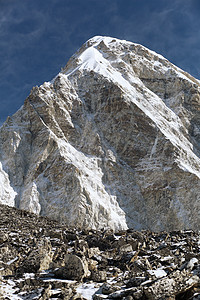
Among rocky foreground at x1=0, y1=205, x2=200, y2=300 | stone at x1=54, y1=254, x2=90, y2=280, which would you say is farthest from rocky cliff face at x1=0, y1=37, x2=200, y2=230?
stone at x1=54, y1=254, x2=90, y2=280

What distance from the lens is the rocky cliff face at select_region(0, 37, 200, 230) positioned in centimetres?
6062

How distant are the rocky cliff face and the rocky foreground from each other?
33.8 meters

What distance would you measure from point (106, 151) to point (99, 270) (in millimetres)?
53025

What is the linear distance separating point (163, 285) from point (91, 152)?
5749cm

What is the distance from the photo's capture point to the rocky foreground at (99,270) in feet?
42.4

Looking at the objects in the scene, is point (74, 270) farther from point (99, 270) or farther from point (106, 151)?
point (106, 151)

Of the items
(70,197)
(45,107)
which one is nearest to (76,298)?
(70,197)

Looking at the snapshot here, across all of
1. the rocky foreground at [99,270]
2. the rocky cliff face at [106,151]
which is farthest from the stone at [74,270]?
the rocky cliff face at [106,151]

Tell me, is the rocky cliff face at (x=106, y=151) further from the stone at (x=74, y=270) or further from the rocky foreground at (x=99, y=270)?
the stone at (x=74, y=270)

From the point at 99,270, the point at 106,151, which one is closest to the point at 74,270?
the point at 99,270

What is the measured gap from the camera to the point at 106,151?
70.2 metres

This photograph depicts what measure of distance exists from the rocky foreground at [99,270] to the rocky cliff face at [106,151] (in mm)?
33847

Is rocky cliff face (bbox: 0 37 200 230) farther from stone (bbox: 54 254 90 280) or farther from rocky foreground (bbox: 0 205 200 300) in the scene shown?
stone (bbox: 54 254 90 280)

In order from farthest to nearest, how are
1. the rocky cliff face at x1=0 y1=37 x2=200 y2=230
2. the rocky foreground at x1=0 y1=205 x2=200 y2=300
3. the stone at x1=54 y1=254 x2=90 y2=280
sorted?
the rocky cliff face at x1=0 y1=37 x2=200 y2=230 < the stone at x1=54 y1=254 x2=90 y2=280 < the rocky foreground at x1=0 y1=205 x2=200 y2=300
